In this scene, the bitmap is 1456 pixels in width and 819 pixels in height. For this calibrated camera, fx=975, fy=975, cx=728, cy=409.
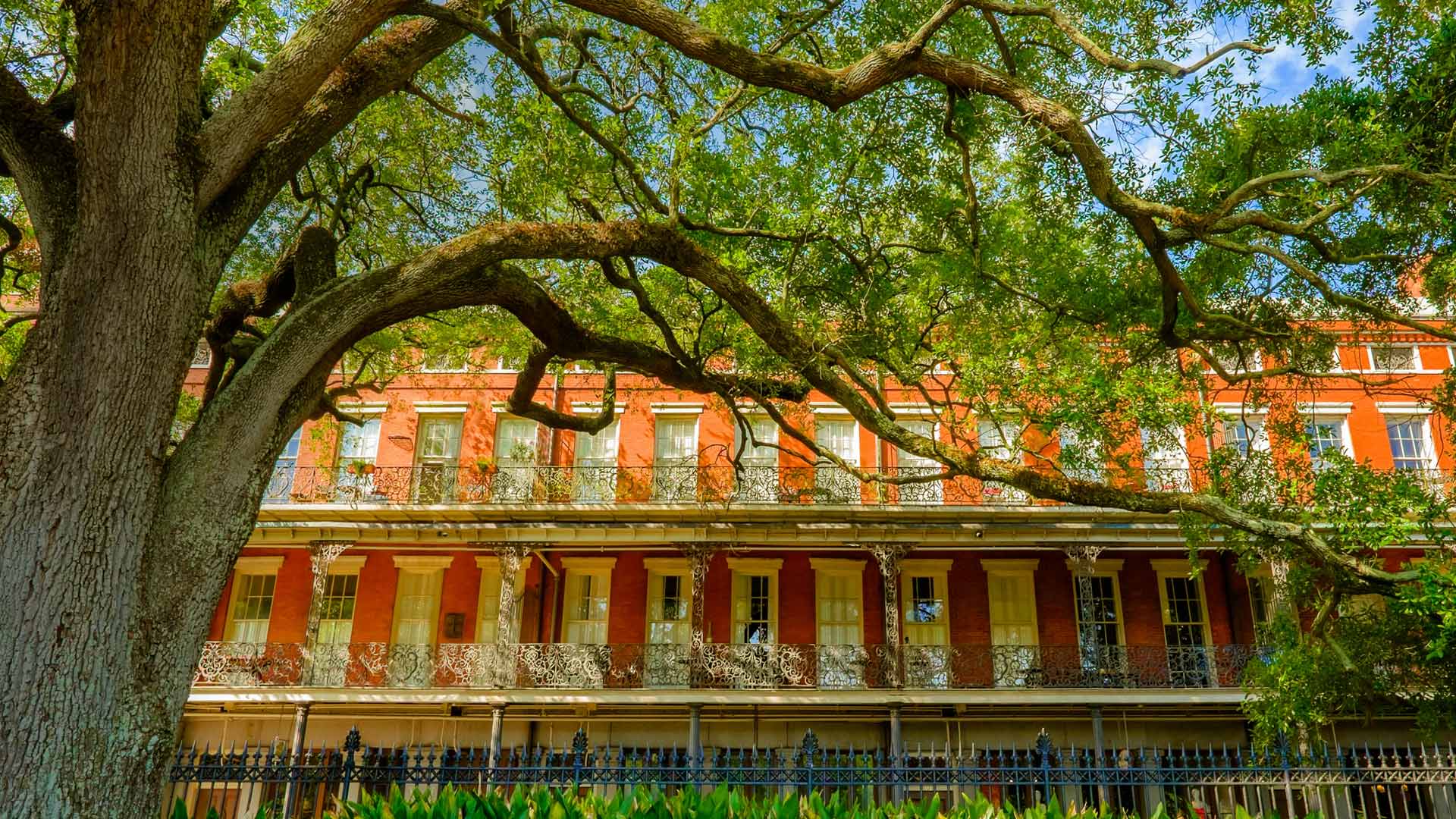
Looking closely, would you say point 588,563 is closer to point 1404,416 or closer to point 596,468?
point 596,468

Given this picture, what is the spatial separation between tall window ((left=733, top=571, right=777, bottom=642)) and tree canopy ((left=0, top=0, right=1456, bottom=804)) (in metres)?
8.33

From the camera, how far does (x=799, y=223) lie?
28.9 feet

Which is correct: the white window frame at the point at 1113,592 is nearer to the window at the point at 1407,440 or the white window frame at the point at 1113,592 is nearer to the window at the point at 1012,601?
the window at the point at 1012,601

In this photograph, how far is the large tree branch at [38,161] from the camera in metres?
5.03

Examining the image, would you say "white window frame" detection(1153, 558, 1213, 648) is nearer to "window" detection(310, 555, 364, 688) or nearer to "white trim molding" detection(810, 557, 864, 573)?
"white trim molding" detection(810, 557, 864, 573)

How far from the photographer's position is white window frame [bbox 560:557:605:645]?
19.3 metres

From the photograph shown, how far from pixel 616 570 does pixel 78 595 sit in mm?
15387

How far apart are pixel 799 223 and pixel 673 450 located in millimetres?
12183

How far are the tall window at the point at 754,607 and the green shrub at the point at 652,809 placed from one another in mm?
14296

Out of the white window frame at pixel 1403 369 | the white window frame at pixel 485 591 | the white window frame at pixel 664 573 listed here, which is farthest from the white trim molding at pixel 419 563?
the white window frame at pixel 1403 369

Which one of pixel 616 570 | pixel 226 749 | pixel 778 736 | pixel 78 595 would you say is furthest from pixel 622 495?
pixel 78 595

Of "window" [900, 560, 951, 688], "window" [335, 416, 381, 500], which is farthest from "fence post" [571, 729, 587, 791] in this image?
"window" [335, 416, 381, 500]

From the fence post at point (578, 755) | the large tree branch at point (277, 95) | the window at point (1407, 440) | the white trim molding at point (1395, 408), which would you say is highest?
the white trim molding at point (1395, 408)

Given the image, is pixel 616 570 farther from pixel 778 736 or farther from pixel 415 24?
pixel 415 24
